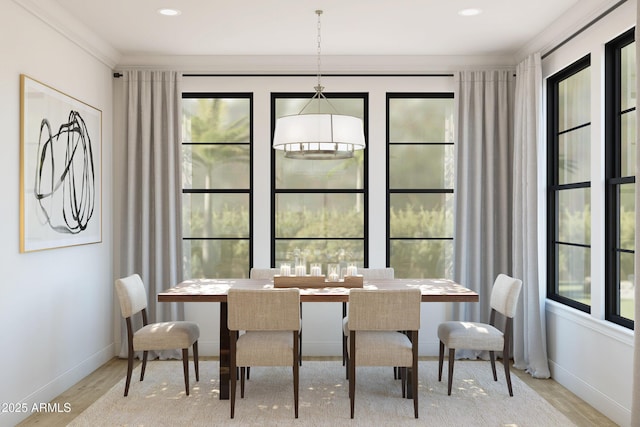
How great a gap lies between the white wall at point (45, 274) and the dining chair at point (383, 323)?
2.17 meters

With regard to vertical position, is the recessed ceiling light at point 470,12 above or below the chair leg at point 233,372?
above

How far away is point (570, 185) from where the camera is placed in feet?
15.0

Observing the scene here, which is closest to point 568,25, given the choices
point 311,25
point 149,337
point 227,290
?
point 311,25

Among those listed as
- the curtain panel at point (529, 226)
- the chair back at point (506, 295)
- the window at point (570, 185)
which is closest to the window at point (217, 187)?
the chair back at point (506, 295)

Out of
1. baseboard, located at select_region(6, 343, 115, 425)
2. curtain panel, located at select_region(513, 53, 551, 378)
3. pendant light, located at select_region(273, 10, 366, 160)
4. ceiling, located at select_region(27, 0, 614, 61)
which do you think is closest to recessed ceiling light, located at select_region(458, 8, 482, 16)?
ceiling, located at select_region(27, 0, 614, 61)

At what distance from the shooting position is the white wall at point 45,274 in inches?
143

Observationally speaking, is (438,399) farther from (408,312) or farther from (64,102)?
(64,102)

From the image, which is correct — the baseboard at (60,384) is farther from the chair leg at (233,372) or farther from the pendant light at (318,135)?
the pendant light at (318,135)

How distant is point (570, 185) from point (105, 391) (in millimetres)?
3978

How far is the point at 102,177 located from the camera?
5.20m

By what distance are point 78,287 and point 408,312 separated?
2.72 meters

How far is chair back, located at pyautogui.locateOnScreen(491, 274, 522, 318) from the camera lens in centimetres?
426

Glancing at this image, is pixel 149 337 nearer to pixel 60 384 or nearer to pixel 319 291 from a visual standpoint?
pixel 60 384

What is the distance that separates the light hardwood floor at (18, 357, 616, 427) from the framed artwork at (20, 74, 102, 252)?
1126mm
